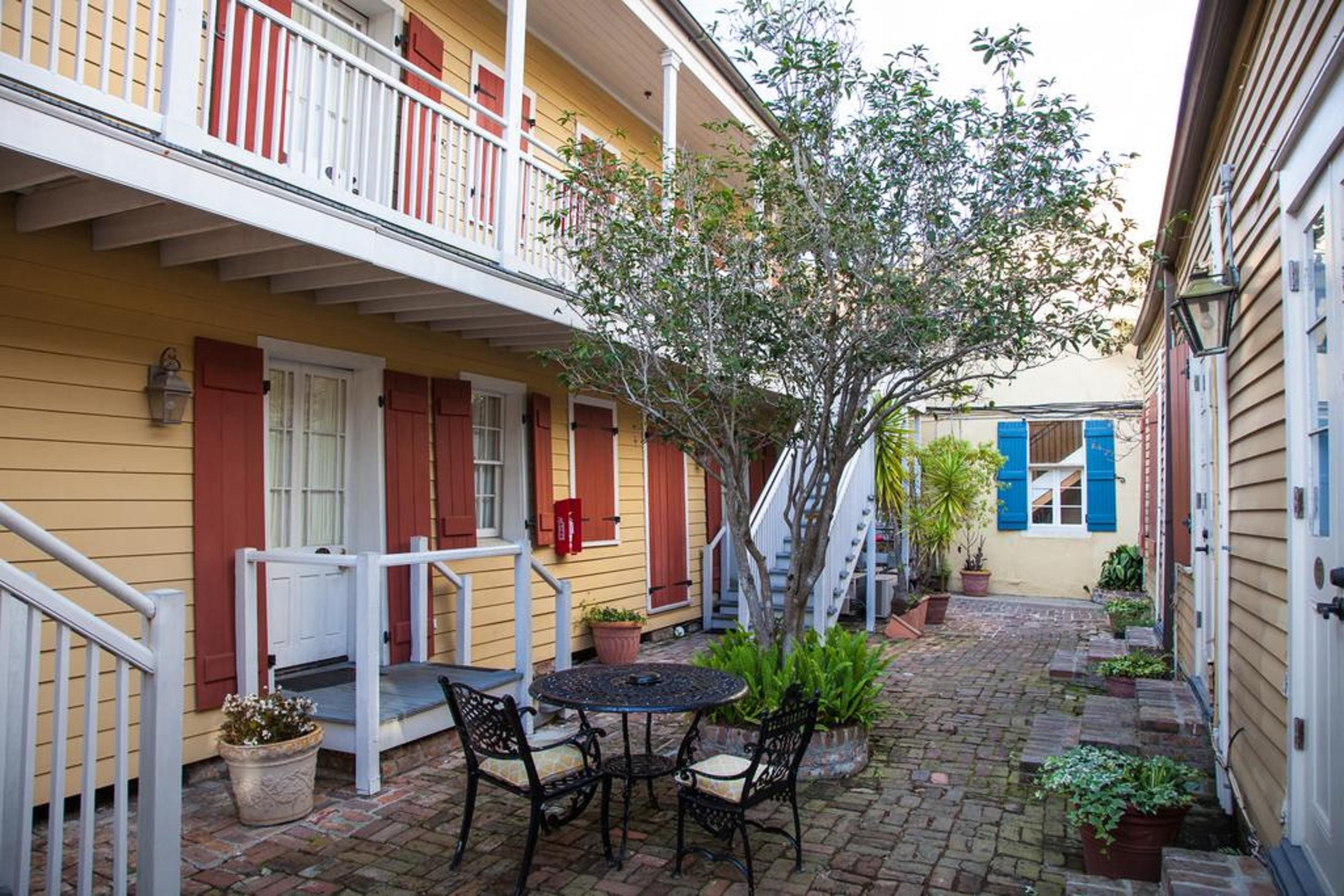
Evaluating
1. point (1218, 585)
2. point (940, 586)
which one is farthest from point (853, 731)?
point (940, 586)

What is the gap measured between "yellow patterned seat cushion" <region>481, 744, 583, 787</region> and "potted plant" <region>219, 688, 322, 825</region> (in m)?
0.98

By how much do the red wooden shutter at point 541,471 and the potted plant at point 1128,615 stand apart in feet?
20.1

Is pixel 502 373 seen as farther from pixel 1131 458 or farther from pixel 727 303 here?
pixel 1131 458

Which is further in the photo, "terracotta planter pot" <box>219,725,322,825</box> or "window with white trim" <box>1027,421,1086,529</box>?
"window with white trim" <box>1027,421,1086,529</box>

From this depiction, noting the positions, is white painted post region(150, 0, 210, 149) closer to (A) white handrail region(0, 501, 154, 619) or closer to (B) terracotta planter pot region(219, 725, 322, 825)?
(A) white handrail region(0, 501, 154, 619)

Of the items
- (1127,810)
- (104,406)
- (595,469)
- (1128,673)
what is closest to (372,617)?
(104,406)

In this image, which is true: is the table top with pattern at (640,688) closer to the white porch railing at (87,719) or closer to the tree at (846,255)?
the tree at (846,255)

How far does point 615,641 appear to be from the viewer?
8242 millimetres

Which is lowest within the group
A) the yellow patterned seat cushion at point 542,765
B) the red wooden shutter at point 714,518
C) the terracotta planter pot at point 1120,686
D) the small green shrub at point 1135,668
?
the terracotta planter pot at point 1120,686

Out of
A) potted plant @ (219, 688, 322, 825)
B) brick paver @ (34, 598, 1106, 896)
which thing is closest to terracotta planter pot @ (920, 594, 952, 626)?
brick paver @ (34, 598, 1106, 896)

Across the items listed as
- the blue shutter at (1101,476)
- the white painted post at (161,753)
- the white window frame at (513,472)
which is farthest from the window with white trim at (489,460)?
the blue shutter at (1101,476)

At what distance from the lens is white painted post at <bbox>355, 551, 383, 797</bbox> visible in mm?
4785

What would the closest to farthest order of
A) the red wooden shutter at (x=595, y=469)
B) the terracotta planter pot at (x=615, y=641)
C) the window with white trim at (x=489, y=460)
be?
the window with white trim at (x=489, y=460), the terracotta planter pot at (x=615, y=641), the red wooden shutter at (x=595, y=469)

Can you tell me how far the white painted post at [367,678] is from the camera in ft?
15.7
